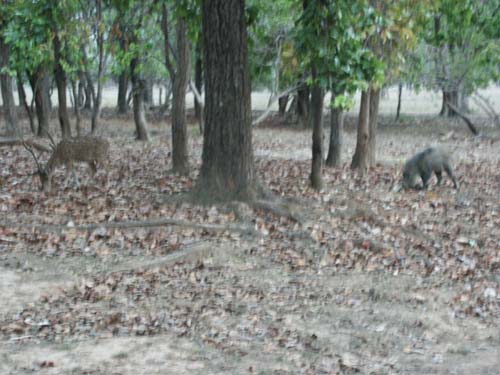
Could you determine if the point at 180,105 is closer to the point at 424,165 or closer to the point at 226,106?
the point at 226,106

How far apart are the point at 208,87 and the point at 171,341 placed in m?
5.00

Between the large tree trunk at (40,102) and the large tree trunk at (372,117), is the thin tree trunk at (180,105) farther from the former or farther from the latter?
the large tree trunk at (40,102)

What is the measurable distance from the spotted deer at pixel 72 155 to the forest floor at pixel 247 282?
0.34 metres

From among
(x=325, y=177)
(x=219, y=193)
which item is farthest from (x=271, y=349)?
(x=325, y=177)

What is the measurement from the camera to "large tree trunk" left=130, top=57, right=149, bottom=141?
20.8 m

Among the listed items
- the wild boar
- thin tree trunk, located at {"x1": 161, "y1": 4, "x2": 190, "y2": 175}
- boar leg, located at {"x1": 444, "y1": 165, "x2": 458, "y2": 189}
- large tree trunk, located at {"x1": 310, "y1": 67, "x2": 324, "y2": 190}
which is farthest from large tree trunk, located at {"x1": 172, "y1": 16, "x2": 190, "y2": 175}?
Result: boar leg, located at {"x1": 444, "y1": 165, "x2": 458, "y2": 189}

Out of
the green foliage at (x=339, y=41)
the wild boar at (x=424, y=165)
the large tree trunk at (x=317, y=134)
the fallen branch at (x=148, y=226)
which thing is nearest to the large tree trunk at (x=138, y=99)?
the large tree trunk at (x=317, y=134)

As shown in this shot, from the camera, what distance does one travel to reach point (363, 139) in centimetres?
1534

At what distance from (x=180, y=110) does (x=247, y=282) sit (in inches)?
265

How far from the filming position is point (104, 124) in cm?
2948

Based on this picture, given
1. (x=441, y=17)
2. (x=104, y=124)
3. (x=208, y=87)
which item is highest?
(x=441, y=17)

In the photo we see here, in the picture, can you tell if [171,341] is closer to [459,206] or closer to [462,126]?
[459,206]

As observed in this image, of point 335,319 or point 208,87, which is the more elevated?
point 208,87

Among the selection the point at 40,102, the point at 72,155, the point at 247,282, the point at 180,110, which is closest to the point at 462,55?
the point at 180,110
